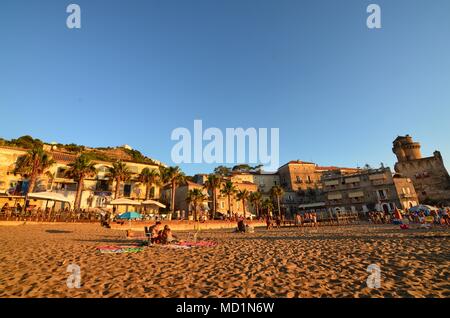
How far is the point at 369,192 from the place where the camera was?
160 feet

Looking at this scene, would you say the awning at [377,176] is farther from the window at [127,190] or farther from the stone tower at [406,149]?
the window at [127,190]

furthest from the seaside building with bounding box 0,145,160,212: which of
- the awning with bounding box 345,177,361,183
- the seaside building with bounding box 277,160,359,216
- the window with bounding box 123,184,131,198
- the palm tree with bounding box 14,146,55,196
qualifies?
the awning with bounding box 345,177,361,183

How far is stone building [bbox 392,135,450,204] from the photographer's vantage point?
178 ft

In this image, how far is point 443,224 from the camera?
21188 millimetres

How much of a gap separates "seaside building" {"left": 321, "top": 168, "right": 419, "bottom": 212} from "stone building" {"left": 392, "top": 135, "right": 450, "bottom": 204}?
11132 mm

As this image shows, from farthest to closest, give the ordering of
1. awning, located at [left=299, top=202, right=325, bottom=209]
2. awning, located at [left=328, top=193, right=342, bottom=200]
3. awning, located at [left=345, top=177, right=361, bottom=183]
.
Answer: awning, located at [left=299, top=202, right=325, bottom=209], awning, located at [left=328, top=193, right=342, bottom=200], awning, located at [left=345, top=177, right=361, bottom=183]

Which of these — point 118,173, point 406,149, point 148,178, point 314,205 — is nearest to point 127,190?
point 148,178

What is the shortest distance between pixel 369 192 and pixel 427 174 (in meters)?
21.1

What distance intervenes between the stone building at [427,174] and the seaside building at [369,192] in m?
11.1

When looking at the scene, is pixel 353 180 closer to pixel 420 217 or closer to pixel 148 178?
pixel 420 217

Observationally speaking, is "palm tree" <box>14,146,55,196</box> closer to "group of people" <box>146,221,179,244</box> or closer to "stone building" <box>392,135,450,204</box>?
"group of people" <box>146,221,179,244</box>
